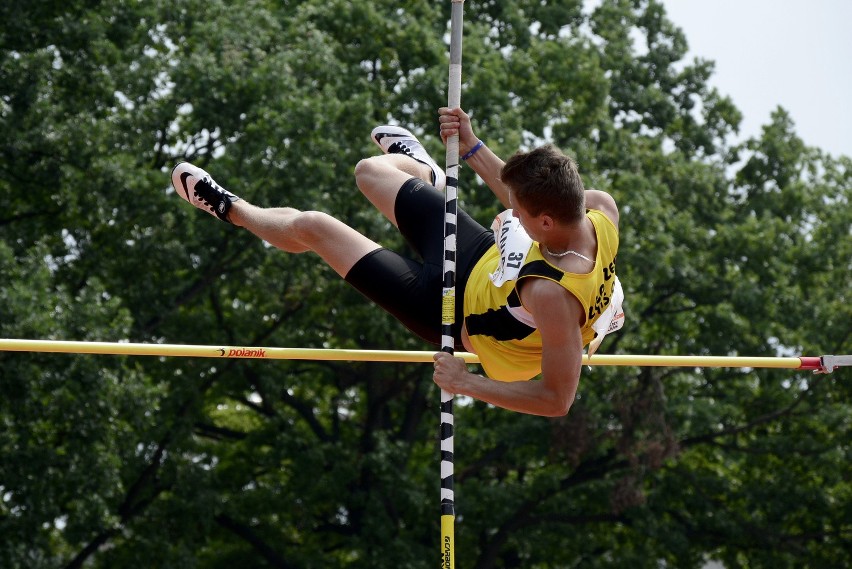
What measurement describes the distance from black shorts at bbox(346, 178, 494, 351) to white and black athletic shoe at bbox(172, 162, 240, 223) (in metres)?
0.80

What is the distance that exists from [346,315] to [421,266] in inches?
494

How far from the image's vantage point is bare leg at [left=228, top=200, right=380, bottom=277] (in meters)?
5.25

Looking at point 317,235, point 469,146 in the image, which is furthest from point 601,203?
point 317,235

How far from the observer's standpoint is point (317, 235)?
529cm

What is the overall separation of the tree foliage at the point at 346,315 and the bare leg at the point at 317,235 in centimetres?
895

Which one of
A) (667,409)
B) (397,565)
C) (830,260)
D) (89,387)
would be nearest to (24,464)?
(89,387)

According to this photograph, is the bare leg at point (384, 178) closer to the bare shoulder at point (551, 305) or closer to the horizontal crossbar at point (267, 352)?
the horizontal crossbar at point (267, 352)

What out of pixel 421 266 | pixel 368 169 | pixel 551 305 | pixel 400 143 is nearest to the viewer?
pixel 551 305

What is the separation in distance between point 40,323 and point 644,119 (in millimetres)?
11266

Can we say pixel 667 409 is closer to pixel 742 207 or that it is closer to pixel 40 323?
pixel 742 207

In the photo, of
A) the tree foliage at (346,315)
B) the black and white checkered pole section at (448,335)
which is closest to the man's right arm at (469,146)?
the black and white checkered pole section at (448,335)

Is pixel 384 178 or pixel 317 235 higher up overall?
pixel 384 178

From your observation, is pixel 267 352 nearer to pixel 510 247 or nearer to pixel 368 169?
pixel 368 169

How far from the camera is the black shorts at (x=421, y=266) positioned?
5191 mm
